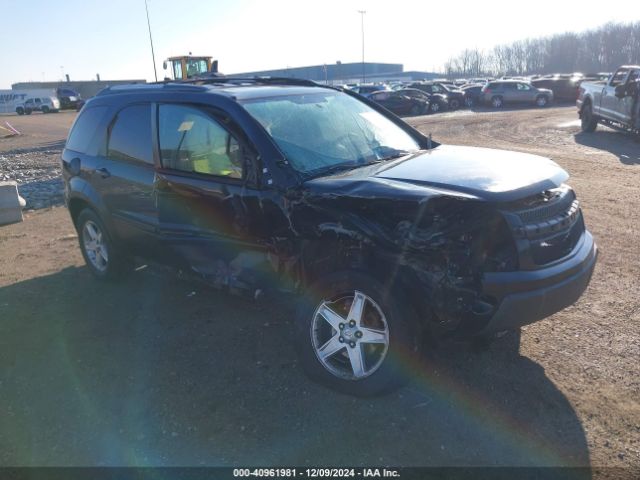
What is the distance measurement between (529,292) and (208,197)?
7.72ft

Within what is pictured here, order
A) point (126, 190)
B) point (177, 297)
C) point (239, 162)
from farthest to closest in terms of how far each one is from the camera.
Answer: point (177, 297) < point (126, 190) < point (239, 162)

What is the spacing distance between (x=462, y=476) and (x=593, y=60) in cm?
12553

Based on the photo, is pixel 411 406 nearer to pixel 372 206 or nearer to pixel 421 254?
pixel 421 254

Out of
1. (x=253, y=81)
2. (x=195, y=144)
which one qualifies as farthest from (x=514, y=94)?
(x=195, y=144)

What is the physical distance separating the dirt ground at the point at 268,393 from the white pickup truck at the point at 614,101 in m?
9.91

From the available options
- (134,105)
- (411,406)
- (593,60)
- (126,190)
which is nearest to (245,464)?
(411,406)

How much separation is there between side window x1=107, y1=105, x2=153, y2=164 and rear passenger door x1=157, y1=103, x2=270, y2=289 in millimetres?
202

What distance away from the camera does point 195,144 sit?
13.3ft

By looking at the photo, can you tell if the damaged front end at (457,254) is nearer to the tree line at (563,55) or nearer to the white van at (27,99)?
the white van at (27,99)

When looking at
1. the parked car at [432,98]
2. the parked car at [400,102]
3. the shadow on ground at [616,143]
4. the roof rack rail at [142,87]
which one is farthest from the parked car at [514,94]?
the roof rack rail at [142,87]

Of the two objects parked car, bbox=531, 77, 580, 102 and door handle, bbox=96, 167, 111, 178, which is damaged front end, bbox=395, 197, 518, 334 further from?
parked car, bbox=531, 77, 580, 102

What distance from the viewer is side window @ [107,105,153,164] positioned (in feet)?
14.8

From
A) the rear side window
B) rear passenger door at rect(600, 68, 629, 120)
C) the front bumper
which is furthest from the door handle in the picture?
rear passenger door at rect(600, 68, 629, 120)

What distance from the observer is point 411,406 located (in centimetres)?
320
